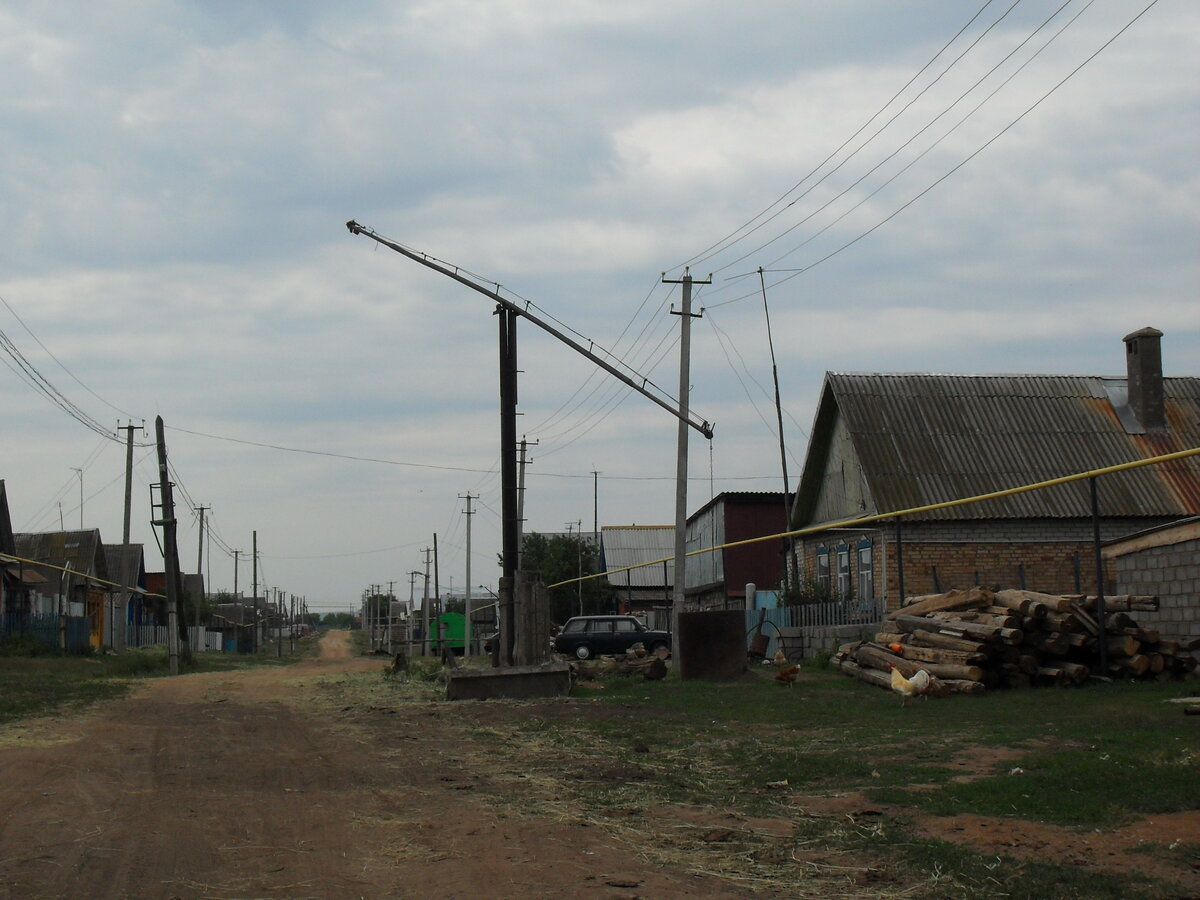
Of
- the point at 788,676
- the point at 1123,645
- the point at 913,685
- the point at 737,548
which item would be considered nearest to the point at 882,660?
the point at 913,685

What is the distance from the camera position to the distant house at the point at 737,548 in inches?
1892

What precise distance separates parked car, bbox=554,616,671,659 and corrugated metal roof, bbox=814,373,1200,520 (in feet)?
36.0

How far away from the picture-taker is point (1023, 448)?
28641 mm

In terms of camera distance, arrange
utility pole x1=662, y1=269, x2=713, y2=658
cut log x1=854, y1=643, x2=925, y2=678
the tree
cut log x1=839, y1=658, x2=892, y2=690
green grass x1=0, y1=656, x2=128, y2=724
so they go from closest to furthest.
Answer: cut log x1=854, y1=643, x2=925, y2=678, cut log x1=839, y1=658, x2=892, y2=690, green grass x1=0, y1=656, x2=128, y2=724, utility pole x1=662, y1=269, x2=713, y2=658, the tree

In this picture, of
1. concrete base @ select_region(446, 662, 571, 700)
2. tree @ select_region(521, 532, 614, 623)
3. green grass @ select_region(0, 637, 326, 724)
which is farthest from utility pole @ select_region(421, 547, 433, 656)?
concrete base @ select_region(446, 662, 571, 700)

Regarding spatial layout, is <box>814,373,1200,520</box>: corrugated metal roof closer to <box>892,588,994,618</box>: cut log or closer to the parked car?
<box>892,588,994,618</box>: cut log

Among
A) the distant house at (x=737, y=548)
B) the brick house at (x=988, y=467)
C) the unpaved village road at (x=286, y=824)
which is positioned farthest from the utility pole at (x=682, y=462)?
the distant house at (x=737, y=548)

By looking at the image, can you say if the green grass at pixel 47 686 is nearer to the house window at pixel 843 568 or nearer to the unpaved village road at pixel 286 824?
the unpaved village road at pixel 286 824

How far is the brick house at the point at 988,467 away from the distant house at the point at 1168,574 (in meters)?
6.34

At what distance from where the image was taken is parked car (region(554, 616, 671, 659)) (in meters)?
38.0

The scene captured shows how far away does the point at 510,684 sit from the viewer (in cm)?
1867

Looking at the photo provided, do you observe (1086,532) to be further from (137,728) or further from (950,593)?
(137,728)

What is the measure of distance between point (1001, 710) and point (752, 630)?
1549cm

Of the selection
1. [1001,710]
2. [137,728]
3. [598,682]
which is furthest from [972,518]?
[137,728]
